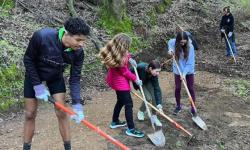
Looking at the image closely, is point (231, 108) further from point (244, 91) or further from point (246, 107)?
point (244, 91)

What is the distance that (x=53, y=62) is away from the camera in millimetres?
4906

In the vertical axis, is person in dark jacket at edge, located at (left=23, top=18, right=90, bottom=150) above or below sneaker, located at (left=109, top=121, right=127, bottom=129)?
above

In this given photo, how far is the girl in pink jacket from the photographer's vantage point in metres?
6.24

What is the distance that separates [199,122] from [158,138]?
1273 mm

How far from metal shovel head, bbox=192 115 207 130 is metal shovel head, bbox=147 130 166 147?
3.70ft

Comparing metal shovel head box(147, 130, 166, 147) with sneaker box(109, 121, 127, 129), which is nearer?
metal shovel head box(147, 130, 166, 147)

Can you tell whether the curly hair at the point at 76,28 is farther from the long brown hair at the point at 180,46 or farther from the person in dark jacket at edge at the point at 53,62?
the long brown hair at the point at 180,46

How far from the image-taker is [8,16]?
10.8 metres

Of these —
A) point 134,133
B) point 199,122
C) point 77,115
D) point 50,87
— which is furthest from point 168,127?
point 50,87

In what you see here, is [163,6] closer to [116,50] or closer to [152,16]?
[152,16]

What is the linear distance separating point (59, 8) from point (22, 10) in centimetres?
158

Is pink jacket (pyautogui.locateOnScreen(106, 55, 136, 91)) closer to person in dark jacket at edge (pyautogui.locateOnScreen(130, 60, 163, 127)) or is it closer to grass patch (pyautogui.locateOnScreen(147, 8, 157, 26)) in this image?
person in dark jacket at edge (pyautogui.locateOnScreen(130, 60, 163, 127))

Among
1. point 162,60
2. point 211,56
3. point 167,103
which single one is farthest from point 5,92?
point 211,56

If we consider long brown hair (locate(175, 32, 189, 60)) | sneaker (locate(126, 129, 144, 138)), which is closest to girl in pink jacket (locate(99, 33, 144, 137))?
sneaker (locate(126, 129, 144, 138))
